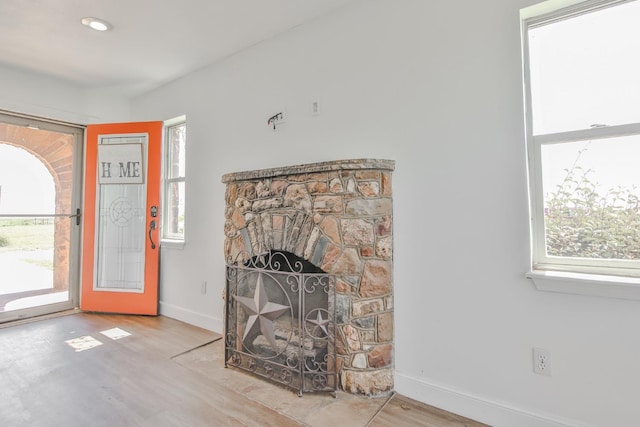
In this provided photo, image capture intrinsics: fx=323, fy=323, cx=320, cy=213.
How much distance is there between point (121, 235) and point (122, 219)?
0.59 feet

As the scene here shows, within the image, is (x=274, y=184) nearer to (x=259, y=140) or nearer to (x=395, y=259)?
(x=259, y=140)

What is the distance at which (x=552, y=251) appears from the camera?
1.66 metres

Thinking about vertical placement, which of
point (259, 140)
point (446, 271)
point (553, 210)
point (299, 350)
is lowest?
point (299, 350)

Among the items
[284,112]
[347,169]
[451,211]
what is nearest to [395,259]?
[451,211]

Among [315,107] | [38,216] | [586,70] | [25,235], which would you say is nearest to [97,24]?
[315,107]

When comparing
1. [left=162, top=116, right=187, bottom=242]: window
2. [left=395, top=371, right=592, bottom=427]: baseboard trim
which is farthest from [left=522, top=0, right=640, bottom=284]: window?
[left=162, top=116, right=187, bottom=242]: window

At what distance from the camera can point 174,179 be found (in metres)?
3.56

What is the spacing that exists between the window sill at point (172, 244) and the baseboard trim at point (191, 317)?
2.04 feet

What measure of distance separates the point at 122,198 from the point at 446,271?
351 centimetres

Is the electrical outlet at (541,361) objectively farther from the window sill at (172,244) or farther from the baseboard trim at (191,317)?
the window sill at (172,244)

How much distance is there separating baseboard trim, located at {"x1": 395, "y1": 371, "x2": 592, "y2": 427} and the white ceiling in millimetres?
2540

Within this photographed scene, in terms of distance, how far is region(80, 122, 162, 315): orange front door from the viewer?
3543 millimetres

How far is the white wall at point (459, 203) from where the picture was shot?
153 centimetres

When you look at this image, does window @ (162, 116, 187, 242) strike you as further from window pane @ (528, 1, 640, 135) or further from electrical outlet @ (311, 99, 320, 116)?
window pane @ (528, 1, 640, 135)
